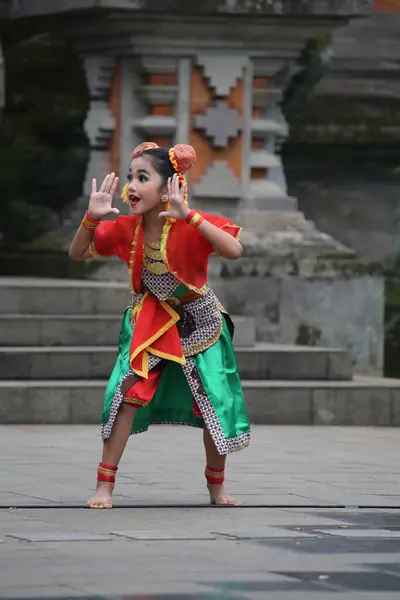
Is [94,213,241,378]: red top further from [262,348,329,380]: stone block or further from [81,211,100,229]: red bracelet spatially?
[262,348,329,380]: stone block

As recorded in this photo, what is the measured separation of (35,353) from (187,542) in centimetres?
527

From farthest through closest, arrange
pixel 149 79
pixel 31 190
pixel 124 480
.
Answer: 1. pixel 31 190
2. pixel 149 79
3. pixel 124 480

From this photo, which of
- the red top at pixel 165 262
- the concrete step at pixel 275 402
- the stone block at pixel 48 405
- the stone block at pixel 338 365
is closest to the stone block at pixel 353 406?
the concrete step at pixel 275 402

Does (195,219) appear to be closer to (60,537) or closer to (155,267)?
(155,267)

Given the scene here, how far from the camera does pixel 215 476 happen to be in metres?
8.39

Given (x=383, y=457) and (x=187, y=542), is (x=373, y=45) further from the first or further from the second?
(x=187, y=542)

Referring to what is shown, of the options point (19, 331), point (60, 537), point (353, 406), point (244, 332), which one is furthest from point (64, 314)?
point (60, 537)

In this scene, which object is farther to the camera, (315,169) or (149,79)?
(315,169)

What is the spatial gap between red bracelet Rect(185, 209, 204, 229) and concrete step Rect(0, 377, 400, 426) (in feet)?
12.6

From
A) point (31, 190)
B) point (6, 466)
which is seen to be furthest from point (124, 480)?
point (31, 190)

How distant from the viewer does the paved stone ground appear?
6.21 meters

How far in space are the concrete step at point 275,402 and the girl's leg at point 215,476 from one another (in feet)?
11.5

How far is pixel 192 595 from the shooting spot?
5965mm

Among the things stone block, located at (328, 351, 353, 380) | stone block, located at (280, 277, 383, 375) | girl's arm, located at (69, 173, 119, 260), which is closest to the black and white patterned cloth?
girl's arm, located at (69, 173, 119, 260)
